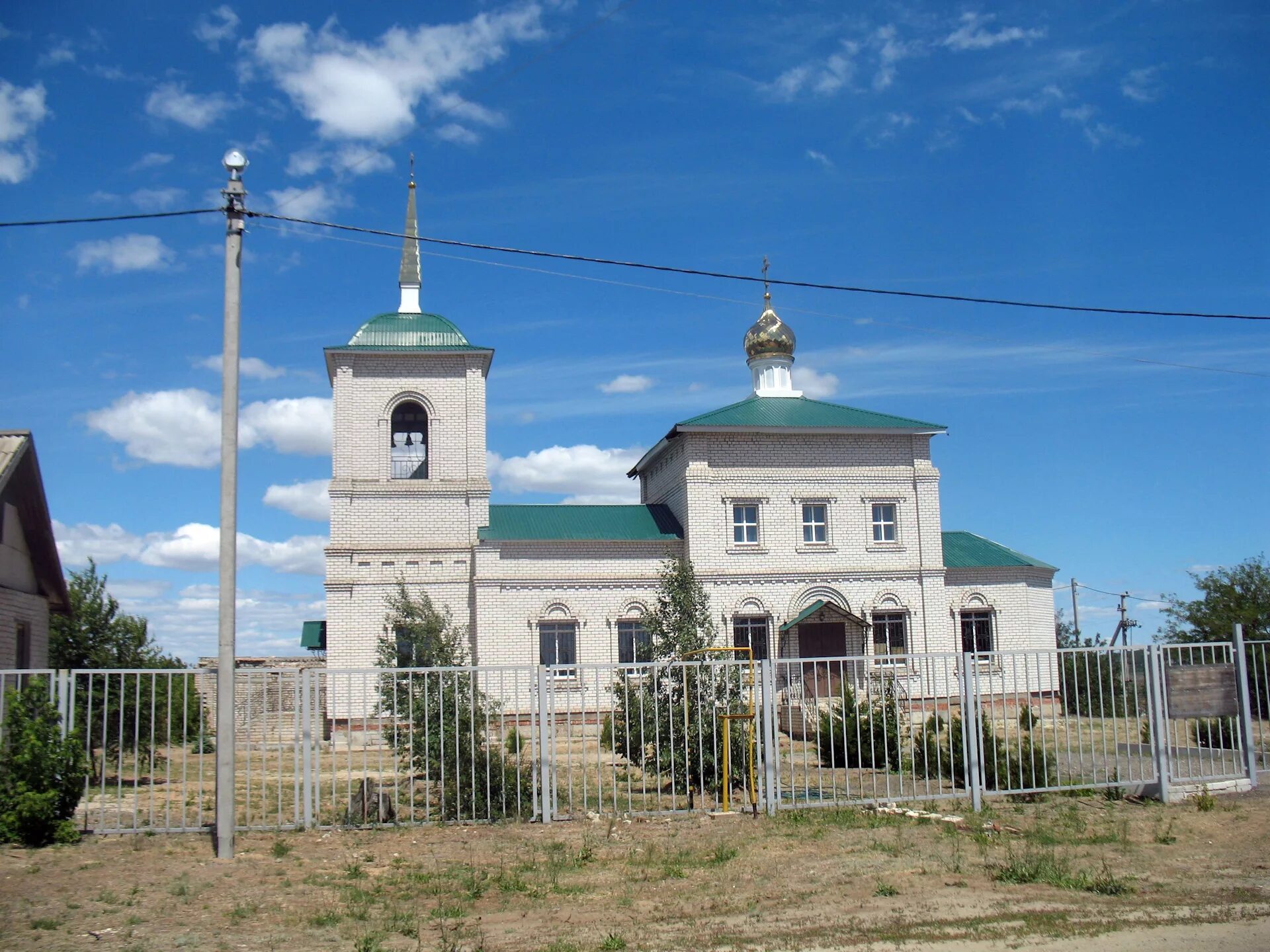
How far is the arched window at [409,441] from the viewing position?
29.7 metres

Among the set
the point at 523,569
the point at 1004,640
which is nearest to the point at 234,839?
the point at 523,569

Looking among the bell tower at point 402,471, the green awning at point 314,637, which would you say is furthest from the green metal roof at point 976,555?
the green awning at point 314,637

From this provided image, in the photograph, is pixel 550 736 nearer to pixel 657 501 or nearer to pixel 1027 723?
pixel 1027 723

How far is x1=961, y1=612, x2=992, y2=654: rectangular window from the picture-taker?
31219 mm

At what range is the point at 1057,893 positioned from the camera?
28.7 ft

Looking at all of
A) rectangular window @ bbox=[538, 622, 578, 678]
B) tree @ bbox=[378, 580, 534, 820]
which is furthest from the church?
tree @ bbox=[378, 580, 534, 820]

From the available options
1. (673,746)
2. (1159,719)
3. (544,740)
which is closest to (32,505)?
(544,740)

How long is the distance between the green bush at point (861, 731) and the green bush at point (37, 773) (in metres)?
8.29

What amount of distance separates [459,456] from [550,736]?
723 inches

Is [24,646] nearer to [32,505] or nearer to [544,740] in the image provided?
[32,505]

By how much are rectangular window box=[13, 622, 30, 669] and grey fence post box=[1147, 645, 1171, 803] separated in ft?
54.1

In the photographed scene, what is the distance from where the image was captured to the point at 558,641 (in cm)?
2858

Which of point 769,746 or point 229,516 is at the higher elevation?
point 229,516

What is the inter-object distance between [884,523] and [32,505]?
69.7 feet
